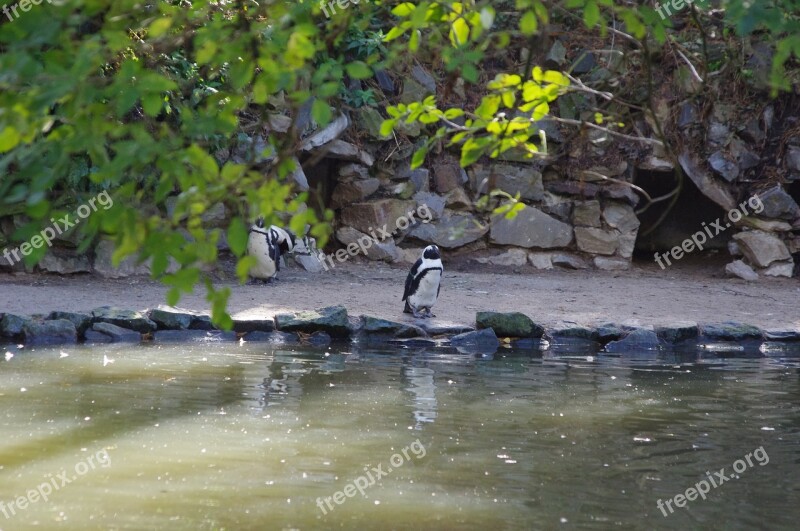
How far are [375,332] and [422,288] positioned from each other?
71 cm

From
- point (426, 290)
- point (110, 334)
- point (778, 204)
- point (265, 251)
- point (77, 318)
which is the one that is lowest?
point (110, 334)

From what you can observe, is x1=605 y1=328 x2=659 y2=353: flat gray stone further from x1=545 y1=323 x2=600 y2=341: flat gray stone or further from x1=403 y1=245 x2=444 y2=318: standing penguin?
x1=403 y1=245 x2=444 y2=318: standing penguin

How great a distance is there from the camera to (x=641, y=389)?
24.1ft

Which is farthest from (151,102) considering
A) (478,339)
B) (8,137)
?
(478,339)

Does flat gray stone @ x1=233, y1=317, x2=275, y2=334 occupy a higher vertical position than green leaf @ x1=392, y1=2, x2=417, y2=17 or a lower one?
lower

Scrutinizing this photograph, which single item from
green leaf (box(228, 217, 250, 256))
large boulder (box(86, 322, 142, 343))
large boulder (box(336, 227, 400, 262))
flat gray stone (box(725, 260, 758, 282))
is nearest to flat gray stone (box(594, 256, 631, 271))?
flat gray stone (box(725, 260, 758, 282))

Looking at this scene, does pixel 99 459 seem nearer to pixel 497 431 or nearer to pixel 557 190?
pixel 497 431

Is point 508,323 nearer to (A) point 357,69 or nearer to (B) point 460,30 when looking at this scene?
(B) point 460,30

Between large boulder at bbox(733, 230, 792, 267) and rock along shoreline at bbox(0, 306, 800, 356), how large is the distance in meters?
4.31

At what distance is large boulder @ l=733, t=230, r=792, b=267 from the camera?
45.6 feet

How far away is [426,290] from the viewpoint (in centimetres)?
973

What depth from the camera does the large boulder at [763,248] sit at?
13.9 meters

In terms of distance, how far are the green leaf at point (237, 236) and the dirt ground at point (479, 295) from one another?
713 centimetres

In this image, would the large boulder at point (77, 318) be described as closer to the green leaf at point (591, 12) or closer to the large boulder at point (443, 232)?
the large boulder at point (443, 232)
